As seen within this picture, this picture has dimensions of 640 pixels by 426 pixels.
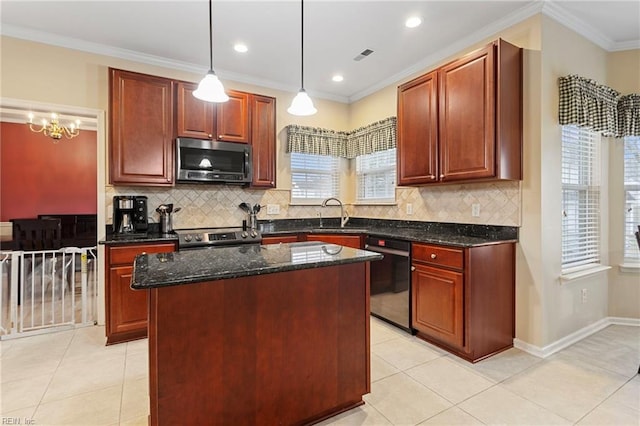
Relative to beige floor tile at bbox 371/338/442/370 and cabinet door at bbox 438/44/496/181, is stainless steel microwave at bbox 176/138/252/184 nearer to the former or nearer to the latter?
cabinet door at bbox 438/44/496/181

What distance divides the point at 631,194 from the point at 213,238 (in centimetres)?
410

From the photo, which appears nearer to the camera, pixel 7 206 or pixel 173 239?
pixel 173 239

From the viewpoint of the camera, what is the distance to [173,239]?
2932 millimetres

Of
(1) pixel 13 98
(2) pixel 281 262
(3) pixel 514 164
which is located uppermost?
(1) pixel 13 98

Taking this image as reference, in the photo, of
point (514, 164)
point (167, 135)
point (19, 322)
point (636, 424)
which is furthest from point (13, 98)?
point (636, 424)

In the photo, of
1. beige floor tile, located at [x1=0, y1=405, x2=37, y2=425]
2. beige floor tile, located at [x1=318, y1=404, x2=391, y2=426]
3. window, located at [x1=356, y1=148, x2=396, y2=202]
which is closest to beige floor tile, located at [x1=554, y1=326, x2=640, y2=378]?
beige floor tile, located at [x1=318, y1=404, x2=391, y2=426]

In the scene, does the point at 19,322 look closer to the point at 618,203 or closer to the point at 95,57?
the point at 95,57

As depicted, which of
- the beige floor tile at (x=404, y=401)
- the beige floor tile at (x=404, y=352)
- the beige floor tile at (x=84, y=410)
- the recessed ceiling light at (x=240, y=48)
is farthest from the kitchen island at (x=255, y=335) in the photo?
the recessed ceiling light at (x=240, y=48)

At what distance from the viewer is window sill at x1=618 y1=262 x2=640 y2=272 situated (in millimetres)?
3048

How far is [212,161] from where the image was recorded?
3432mm

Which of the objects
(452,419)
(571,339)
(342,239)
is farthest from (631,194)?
(452,419)

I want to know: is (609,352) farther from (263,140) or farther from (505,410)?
(263,140)

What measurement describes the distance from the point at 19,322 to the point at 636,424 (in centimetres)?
486

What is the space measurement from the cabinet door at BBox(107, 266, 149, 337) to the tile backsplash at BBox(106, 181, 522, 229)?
0.79 meters
